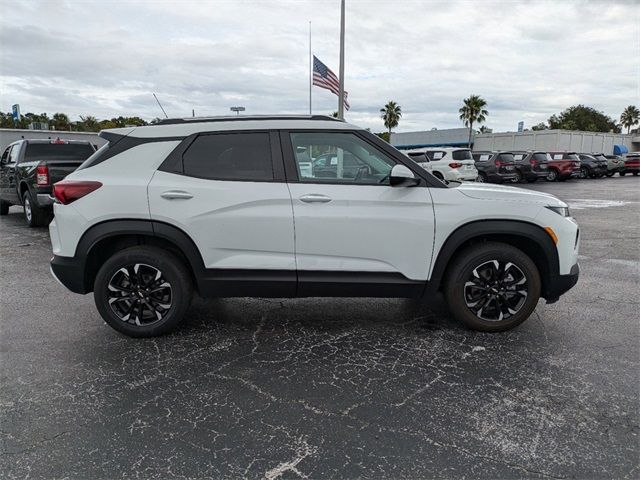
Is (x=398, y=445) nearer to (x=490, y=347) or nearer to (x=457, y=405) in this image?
(x=457, y=405)

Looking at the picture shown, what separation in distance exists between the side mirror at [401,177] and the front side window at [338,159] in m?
0.13

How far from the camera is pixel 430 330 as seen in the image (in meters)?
4.14

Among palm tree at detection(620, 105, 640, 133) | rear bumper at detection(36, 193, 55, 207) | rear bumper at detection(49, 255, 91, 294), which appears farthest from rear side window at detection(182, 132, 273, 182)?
palm tree at detection(620, 105, 640, 133)

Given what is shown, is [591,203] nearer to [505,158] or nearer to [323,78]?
[505,158]

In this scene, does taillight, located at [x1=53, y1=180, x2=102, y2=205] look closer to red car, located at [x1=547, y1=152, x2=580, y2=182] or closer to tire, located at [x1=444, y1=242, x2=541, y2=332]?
tire, located at [x1=444, y1=242, x2=541, y2=332]

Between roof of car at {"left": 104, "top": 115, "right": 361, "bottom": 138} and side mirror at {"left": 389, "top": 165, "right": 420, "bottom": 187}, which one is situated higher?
roof of car at {"left": 104, "top": 115, "right": 361, "bottom": 138}

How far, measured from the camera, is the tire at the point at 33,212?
9.41 metres

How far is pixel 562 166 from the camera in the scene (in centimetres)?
2612

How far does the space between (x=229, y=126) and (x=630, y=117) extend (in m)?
105

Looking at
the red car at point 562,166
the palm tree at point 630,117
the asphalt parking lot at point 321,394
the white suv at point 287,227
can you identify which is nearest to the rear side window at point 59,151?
the asphalt parking lot at point 321,394

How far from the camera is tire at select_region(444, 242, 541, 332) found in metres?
3.86

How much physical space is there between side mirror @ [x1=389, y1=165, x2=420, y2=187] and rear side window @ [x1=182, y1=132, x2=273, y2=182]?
3.23ft

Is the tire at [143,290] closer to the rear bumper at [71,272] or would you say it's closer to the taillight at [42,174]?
the rear bumper at [71,272]

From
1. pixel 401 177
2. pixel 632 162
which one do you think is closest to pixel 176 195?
pixel 401 177
